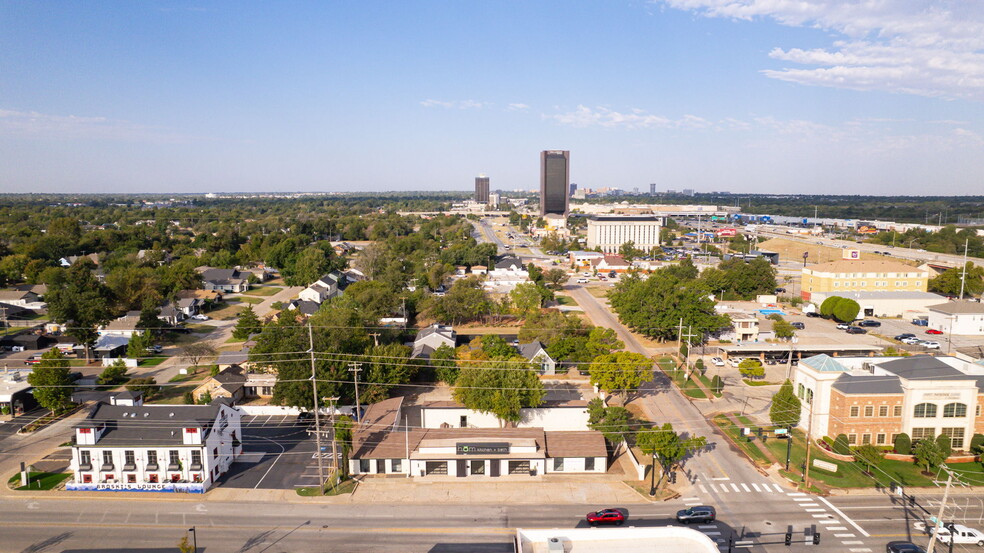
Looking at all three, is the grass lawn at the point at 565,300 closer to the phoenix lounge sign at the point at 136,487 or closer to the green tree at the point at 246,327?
the green tree at the point at 246,327

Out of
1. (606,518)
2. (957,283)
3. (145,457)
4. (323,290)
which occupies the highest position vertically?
(957,283)

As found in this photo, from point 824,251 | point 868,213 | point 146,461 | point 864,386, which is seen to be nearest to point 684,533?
point 864,386

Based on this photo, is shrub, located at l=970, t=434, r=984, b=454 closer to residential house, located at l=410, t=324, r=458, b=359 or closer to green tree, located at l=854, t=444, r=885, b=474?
green tree, located at l=854, t=444, r=885, b=474

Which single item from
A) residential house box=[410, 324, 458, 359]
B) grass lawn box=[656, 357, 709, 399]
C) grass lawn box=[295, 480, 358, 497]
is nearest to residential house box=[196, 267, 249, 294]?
residential house box=[410, 324, 458, 359]

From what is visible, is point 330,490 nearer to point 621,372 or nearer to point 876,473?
point 621,372

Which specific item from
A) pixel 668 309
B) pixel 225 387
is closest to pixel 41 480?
pixel 225 387

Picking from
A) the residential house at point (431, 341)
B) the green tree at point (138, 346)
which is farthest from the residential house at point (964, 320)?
the green tree at point (138, 346)

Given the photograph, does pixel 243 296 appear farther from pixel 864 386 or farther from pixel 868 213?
pixel 868 213
